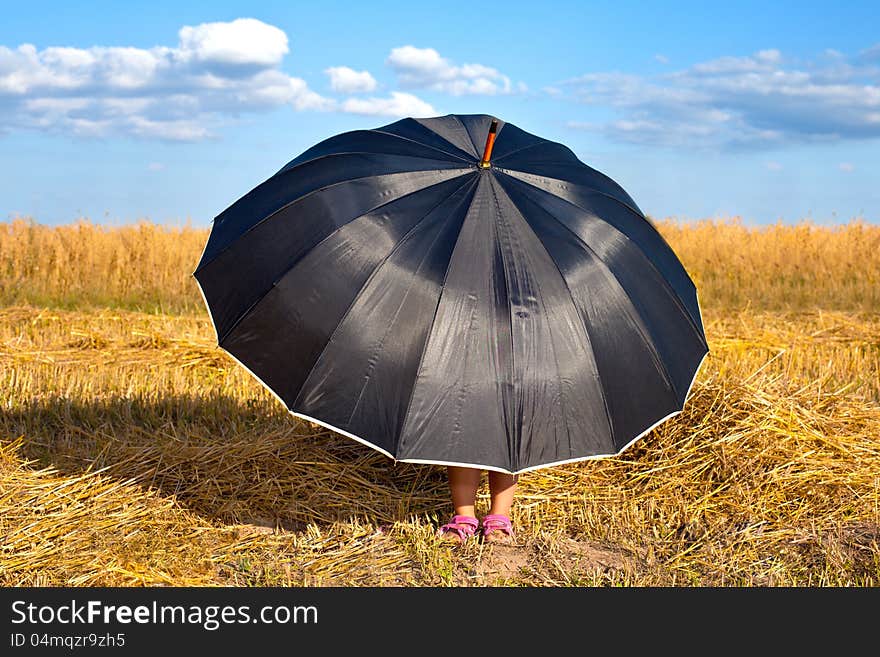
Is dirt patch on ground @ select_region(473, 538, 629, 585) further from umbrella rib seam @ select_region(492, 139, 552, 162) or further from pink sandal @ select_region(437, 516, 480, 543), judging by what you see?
umbrella rib seam @ select_region(492, 139, 552, 162)

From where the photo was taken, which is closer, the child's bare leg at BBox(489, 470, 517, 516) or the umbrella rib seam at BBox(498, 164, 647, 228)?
the umbrella rib seam at BBox(498, 164, 647, 228)

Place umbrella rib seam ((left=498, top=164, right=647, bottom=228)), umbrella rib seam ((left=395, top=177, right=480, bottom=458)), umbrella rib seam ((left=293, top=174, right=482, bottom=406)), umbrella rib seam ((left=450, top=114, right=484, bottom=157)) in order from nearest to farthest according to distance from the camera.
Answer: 1. umbrella rib seam ((left=395, top=177, right=480, bottom=458))
2. umbrella rib seam ((left=293, top=174, right=482, bottom=406))
3. umbrella rib seam ((left=498, top=164, right=647, bottom=228))
4. umbrella rib seam ((left=450, top=114, right=484, bottom=157))

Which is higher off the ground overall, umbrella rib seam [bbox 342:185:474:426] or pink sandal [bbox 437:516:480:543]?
umbrella rib seam [bbox 342:185:474:426]

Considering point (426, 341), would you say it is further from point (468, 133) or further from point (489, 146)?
point (468, 133)

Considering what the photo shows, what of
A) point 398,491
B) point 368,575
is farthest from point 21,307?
point 368,575

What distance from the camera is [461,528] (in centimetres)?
445

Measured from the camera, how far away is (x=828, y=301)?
1332 centimetres

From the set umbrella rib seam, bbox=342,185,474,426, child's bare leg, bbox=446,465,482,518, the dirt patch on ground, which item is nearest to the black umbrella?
A: umbrella rib seam, bbox=342,185,474,426

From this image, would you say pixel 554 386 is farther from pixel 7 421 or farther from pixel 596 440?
pixel 7 421

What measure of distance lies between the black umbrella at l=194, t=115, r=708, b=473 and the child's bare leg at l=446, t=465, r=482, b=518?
68cm

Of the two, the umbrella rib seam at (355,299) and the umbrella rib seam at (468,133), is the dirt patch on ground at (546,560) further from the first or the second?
the umbrella rib seam at (468,133)

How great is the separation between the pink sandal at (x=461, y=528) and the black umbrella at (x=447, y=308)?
85 cm

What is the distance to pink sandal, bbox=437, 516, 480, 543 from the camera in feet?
14.6

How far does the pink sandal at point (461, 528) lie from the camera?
4445 mm
